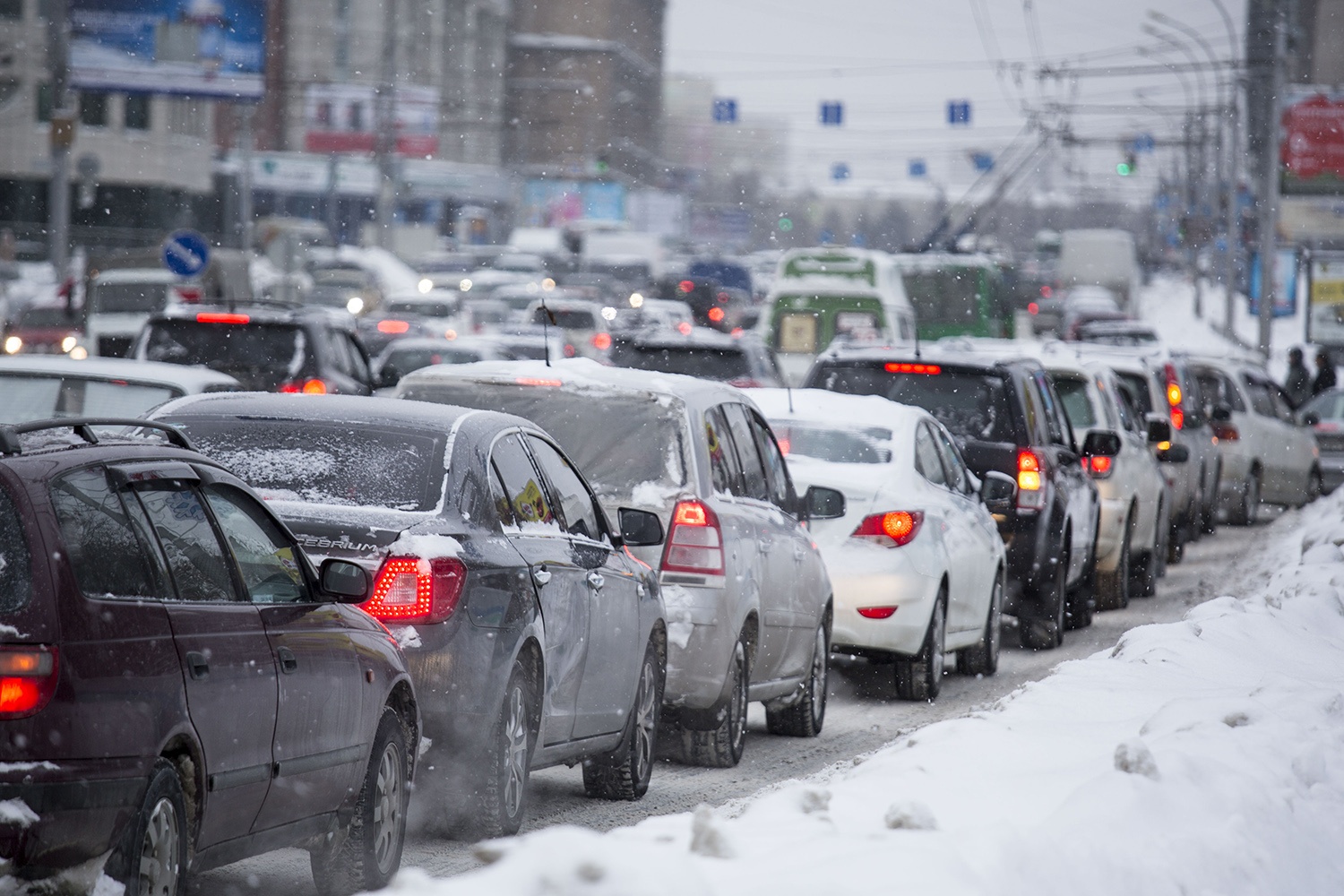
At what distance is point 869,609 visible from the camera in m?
11.5

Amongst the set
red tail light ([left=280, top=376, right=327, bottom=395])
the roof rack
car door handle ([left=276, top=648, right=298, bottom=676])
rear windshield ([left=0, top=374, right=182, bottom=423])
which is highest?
the roof rack

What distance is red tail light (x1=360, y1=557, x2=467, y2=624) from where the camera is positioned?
6504 mm

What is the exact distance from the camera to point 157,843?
466 cm

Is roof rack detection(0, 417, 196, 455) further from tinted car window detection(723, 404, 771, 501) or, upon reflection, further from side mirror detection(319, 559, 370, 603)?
tinted car window detection(723, 404, 771, 501)

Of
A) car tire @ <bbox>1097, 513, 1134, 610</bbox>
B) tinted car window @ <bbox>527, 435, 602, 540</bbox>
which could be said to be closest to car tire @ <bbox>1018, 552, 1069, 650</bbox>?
car tire @ <bbox>1097, 513, 1134, 610</bbox>

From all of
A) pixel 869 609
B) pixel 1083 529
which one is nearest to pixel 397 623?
pixel 869 609

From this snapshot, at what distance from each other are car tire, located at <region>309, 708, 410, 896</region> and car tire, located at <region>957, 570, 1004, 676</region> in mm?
7099

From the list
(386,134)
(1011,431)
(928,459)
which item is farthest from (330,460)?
(386,134)

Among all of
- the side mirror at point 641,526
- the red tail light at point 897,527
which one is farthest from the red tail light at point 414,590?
the red tail light at point 897,527

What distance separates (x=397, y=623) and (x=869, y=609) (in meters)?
5.37

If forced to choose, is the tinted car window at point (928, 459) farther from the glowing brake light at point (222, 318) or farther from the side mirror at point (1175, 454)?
the side mirror at point (1175, 454)

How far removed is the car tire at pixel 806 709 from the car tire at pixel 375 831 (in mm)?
4218

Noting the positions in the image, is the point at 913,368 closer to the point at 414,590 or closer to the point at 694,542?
the point at 694,542

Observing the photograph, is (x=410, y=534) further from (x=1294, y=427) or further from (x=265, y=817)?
(x=1294, y=427)
